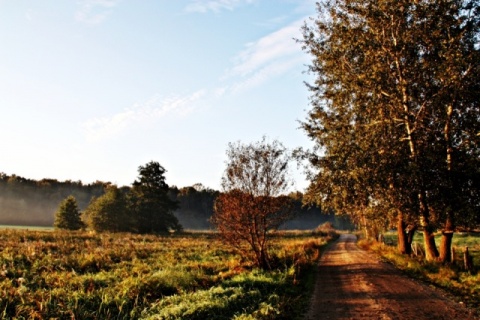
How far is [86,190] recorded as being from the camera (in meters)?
162

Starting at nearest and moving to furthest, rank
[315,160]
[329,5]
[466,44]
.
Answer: [466,44]
[329,5]
[315,160]

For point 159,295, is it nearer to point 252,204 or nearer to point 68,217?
point 252,204

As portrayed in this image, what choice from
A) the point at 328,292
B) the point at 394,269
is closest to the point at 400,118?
the point at 394,269

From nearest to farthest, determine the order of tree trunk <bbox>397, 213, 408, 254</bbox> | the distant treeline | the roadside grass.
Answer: the roadside grass < tree trunk <bbox>397, 213, 408, 254</bbox> < the distant treeline

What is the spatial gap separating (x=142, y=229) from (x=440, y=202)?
5926 centimetres

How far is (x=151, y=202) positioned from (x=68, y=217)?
1563cm

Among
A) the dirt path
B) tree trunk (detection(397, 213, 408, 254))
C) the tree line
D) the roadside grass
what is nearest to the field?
the dirt path

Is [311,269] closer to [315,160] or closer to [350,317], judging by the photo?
[315,160]

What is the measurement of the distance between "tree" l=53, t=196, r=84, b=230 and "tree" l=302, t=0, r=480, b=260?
61.6 metres

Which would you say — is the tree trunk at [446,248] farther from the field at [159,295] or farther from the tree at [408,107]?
the field at [159,295]

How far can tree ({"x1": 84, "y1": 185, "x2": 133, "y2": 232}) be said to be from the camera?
226 ft

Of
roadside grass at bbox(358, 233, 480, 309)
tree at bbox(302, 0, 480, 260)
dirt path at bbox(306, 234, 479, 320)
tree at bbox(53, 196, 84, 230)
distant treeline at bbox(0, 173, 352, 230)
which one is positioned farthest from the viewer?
distant treeline at bbox(0, 173, 352, 230)

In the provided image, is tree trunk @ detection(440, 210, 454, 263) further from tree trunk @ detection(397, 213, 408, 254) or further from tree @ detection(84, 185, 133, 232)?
tree @ detection(84, 185, 133, 232)

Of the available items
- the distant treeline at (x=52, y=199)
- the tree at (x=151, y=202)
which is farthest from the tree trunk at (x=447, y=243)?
the distant treeline at (x=52, y=199)
